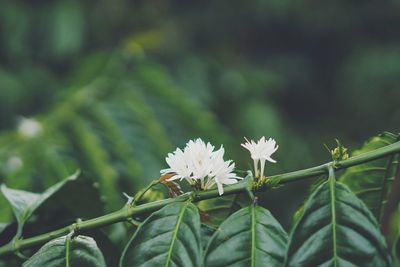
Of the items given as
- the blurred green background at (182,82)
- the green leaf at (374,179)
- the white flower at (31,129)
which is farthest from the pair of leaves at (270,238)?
the white flower at (31,129)

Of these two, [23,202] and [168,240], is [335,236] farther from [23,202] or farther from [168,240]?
[23,202]

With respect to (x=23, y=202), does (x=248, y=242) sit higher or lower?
lower

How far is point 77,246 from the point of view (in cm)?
66

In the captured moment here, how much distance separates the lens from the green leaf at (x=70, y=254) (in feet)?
2.13

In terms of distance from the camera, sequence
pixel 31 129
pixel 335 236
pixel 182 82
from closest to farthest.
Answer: pixel 335 236 → pixel 31 129 → pixel 182 82

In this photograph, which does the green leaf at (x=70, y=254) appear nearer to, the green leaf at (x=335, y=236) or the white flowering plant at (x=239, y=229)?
the white flowering plant at (x=239, y=229)

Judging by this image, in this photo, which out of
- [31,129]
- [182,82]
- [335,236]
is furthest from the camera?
[182,82]

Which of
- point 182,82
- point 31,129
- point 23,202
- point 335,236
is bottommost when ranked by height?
point 335,236

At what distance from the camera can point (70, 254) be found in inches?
25.9

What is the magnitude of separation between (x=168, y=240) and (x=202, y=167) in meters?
0.08

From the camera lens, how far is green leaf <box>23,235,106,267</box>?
648mm

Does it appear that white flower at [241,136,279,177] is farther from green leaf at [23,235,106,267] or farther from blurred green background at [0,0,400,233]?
blurred green background at [0,0,400,233]

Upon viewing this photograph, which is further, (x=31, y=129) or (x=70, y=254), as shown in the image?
(x=31, y=129)

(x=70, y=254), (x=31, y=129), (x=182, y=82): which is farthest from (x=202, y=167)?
(x=182, y=82)
